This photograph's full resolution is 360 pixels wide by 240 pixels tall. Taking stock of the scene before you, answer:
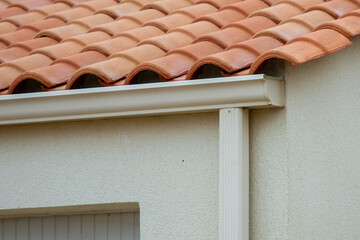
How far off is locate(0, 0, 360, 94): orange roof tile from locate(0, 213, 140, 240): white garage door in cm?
108

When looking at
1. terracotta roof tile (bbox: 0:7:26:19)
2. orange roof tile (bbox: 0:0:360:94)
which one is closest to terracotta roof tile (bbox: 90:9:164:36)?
orange roof tile (bbox: 0:0:360:94)

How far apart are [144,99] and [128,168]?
601mm

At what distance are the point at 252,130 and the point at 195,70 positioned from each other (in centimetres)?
57

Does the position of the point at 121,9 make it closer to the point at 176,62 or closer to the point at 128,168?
the point at 176,62

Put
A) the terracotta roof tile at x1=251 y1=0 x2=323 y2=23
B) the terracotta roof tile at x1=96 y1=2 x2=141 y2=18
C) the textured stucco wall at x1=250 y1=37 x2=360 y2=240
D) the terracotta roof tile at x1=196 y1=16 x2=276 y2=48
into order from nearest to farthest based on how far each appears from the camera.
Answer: the textured stucco wall at x1=250 y1=37 x2=360 y2=240 < the terracotta roof tile at x1=196 y1=16 x2=276 y2=48 < the terracotta roof tile at x1=251 y1=0 x2=323 y2=23 < the terracotta roof tile at x1=96 y1=2 x2=141 y2=18

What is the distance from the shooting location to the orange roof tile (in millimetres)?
5207

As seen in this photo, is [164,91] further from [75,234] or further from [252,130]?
[75,234]

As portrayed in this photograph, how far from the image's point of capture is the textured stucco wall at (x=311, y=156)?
514 centimetres

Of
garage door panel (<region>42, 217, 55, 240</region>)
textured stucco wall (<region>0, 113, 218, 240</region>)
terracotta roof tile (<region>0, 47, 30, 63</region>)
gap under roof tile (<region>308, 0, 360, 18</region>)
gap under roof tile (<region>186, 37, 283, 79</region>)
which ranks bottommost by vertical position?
garage door panel (<region>42, 217, 55, 240</region>)

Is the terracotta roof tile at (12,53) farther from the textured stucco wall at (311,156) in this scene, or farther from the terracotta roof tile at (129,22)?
the textured stucco wall at (311,156)

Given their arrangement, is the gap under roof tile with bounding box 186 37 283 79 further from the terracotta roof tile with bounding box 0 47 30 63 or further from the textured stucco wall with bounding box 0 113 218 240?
the terracotta roof tile with bounding box 0 47 30 63

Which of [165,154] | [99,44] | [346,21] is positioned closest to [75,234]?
[165,154]

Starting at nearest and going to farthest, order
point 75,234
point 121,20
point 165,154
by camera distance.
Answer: point 165,154
point 75,234
point 121,20

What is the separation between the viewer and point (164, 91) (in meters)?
5.28
